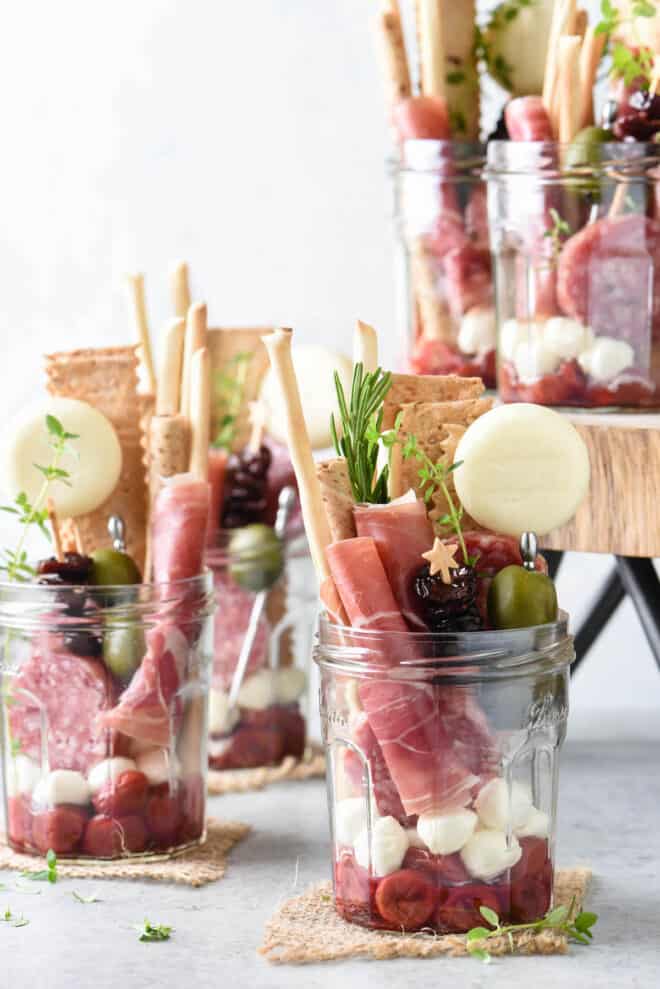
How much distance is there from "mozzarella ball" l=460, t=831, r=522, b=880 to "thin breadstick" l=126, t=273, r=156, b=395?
0.46m

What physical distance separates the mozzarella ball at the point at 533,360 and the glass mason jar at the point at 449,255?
3.2 inches

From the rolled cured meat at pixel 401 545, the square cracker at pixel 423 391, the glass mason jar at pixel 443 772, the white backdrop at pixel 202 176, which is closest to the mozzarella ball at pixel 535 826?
the glass mason jar at pixel 443 772

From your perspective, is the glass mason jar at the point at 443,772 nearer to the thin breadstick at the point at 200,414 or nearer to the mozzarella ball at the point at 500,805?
the mozzarella ball at the point at 500,805

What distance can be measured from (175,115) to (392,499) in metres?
0.77

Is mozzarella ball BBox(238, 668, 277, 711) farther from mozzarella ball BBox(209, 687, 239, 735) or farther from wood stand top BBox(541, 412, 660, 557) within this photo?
wood stand top BBox(541, 412, 660, 557)

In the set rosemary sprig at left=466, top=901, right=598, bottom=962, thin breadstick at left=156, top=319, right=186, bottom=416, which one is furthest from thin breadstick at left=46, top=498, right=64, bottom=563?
rosemary sprig at left=466, top=901, right=598, bottom=962

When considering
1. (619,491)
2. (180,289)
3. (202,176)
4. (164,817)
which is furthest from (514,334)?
(202,176)

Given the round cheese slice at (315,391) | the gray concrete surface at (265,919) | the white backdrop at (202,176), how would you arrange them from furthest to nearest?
the white backdrop at (202,176), the round cheese slice at (315,391), the gray concrete surface at (265,919)

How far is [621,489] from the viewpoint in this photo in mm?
897

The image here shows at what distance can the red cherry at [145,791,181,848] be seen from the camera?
91cm

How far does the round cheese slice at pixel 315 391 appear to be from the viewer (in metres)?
1.11

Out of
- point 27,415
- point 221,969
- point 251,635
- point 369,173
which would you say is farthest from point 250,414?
point 221,969

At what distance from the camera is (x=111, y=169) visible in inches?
58.3

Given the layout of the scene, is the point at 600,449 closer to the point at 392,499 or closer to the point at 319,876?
the point at 392,499
